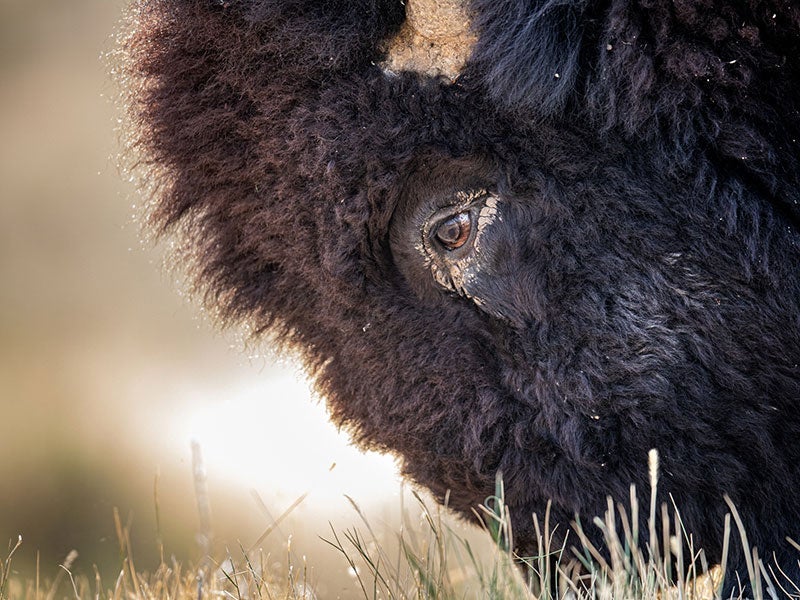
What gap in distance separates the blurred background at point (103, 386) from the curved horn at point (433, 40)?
38.8 inches

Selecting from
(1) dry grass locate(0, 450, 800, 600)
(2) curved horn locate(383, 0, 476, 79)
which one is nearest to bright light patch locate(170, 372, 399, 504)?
(1) dry grass locate(0, 450, 800, 600)

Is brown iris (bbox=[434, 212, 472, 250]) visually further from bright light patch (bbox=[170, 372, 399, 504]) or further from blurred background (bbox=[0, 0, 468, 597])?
bright light patch (bbox=[170, 372, 399, 504])

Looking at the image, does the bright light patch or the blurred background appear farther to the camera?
the blurred background

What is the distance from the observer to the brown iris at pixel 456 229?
2623 mm

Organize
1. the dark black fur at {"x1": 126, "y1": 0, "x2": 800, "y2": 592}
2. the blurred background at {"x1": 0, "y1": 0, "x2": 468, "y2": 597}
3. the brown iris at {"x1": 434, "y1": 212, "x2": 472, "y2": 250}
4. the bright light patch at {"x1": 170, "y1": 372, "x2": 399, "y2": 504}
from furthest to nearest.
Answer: the blurred background at {"x1": 0, "y1": 0, "x2": 468, "y2": 597}
the bright light patch at {"x1": 170, "y1": 372, "x2": 399, "y2": 504}
the brown iris at {"x1": 434, "y1": 212, "x2": 472, "y2": 250}
the dark black fur at {"x1": 126, "y1": 0, "x2": 800, "y2": 592}

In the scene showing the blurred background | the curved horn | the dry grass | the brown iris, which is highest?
the curved horn

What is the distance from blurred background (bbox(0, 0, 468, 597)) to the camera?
5746mm

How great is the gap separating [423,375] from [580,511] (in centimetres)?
54

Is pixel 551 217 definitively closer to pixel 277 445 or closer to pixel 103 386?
pixel 277 445

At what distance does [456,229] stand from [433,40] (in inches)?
19.2

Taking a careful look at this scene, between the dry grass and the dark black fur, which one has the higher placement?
the dark black fur

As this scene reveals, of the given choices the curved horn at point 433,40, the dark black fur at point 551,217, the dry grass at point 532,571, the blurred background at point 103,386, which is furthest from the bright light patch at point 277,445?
the curved horn at point 433,40

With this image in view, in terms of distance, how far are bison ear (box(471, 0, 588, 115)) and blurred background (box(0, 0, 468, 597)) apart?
1.16 meters

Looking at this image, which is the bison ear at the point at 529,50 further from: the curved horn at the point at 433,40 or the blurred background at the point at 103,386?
the blurred background at the point at 103,386
